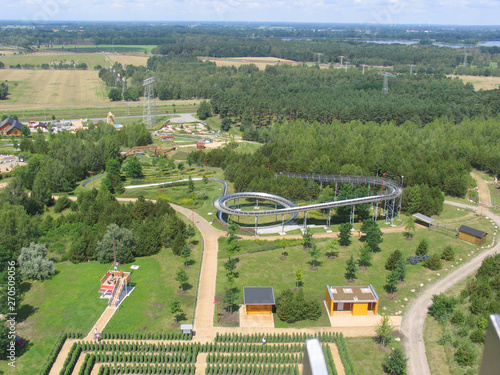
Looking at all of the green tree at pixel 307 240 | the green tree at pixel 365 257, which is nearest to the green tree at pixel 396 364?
the green tree at pixel 365 257

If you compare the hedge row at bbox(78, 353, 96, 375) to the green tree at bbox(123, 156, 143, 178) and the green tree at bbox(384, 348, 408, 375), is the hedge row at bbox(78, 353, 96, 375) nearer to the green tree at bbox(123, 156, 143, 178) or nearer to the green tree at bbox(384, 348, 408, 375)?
the green tree at bbox(384, 348, 408, 375)

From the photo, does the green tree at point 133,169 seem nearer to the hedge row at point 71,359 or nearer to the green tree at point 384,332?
the hedge row at point 71,359

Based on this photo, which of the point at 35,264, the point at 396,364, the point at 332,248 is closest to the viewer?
the point at 396,364

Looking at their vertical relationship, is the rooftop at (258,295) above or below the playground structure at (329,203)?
below

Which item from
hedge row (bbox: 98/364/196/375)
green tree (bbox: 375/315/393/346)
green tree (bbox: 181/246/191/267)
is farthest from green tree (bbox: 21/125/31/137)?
green tree (bbox: 375/315/393/346)

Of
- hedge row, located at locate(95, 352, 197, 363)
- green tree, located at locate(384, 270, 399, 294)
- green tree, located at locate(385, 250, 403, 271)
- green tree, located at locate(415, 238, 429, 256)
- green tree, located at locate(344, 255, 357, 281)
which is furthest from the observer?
green tree, located at locate(415, 238, 429, 256)

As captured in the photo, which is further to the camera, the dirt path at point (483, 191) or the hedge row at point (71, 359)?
the dirt path at point (483, 191)

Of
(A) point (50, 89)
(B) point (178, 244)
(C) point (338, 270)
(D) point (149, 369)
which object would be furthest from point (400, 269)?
(A) point (50, 89)

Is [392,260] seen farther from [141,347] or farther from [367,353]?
[141,347]
